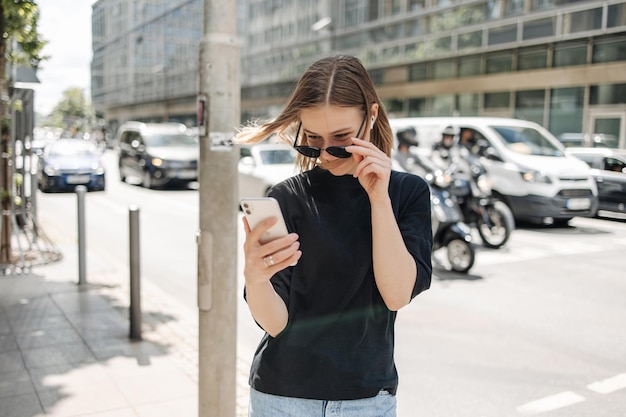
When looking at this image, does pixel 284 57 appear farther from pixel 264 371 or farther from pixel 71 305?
pixel 264 371

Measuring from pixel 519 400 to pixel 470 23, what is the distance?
22861 mm

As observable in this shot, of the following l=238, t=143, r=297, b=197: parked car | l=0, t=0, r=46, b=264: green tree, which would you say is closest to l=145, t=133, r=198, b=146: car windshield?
l=238, t=143, r=297, b=197: parked car

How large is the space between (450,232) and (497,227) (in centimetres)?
168

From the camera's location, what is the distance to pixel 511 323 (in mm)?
5793

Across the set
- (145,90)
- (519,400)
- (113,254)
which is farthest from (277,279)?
(145,90)

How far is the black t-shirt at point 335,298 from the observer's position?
5.25 ft

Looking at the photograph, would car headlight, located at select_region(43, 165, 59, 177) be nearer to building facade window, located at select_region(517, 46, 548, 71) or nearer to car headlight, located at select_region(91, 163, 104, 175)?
car headlight, located at select_region(91, 163, 104, 175)

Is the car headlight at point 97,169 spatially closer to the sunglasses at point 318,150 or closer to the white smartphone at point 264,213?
the sunglasses at point 318,150

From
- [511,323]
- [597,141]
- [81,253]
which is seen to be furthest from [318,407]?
[597,141]

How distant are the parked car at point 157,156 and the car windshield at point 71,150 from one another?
4.49 ft

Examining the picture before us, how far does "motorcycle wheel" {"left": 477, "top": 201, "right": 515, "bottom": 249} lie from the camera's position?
9.31 metres

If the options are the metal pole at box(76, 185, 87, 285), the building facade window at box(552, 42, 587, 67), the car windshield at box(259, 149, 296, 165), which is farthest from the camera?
the building facade window at box(552, 42, 587, 67)

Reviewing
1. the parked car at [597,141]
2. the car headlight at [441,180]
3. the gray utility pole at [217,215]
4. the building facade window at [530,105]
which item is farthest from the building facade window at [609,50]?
the gray utility pole at [217,215]

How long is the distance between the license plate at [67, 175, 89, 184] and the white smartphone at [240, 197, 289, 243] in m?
17.7
